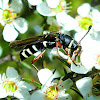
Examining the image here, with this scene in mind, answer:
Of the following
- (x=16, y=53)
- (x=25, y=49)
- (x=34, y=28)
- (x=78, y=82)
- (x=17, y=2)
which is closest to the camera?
(x=78, y=82)

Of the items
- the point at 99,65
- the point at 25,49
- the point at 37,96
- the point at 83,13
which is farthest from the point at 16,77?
the point at 83,13

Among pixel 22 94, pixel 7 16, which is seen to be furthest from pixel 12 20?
pixel 22 94

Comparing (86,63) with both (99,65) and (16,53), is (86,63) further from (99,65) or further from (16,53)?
(16,53)

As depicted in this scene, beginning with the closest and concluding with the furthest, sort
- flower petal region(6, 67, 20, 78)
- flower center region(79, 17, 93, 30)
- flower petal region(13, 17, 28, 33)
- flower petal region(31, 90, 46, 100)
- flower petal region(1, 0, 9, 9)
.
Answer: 1. flower petal region(31, 90, 46, 100)
2. flower petal region(6, 67, 20, 78)
3. flower petal region(1, 0, 9, 9)
4. flower petal region(13, 17, 28, 33)
5. flower center region(79, 17, 93, 30)

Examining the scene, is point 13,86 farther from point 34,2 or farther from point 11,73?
point 34,2

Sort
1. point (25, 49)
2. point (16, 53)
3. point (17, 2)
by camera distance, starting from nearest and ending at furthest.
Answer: point (25, 49) < point (17, 2) < point (16, 53)

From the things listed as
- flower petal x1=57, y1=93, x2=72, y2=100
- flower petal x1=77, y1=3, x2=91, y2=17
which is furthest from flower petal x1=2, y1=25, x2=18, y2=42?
flower petal x1=57, y1=93, x2=72, y2=100

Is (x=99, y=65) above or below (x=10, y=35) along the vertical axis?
below

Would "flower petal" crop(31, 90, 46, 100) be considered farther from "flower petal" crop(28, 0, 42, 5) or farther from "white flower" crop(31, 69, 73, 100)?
"flower petal" crop(28, 0, 42, 5)
